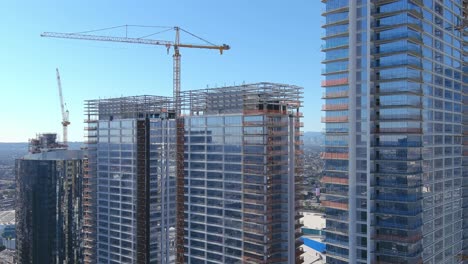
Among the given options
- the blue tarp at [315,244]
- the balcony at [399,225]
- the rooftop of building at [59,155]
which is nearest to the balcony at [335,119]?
the balcony at [399,225]

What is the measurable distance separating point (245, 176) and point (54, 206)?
235 feet

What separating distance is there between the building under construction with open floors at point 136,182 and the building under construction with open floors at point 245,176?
60.0 feet

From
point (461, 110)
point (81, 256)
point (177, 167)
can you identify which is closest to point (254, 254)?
point (177, 167)

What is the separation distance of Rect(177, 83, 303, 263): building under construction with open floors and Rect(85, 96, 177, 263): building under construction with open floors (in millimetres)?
18276

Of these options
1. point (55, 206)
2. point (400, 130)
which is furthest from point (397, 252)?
point (55, 206)

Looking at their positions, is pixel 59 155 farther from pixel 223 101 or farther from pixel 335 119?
pixel 335 119

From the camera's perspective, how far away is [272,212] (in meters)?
91.0

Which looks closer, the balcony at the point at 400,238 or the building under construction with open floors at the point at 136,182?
the balcony at the point at 400,238

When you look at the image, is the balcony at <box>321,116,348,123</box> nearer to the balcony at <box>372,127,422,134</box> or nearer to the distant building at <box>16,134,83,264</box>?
the balcony at <box>372,127,422,134</box>

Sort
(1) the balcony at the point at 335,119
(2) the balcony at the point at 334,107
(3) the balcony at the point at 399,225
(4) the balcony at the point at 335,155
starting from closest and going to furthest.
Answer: (3) the balcony at the point at 399,225, (4) the balcony at the point at 335,155, (2) the balcony at the point at 334,107, (1) the balcony at the point at 335,119

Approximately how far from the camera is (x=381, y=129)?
242 ft

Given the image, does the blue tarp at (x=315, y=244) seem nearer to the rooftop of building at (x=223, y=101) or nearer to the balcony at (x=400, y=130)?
the rooftop of building at (x=223, y=101)

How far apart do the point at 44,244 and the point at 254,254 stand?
7746 cm

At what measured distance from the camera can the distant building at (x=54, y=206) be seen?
13750cm
